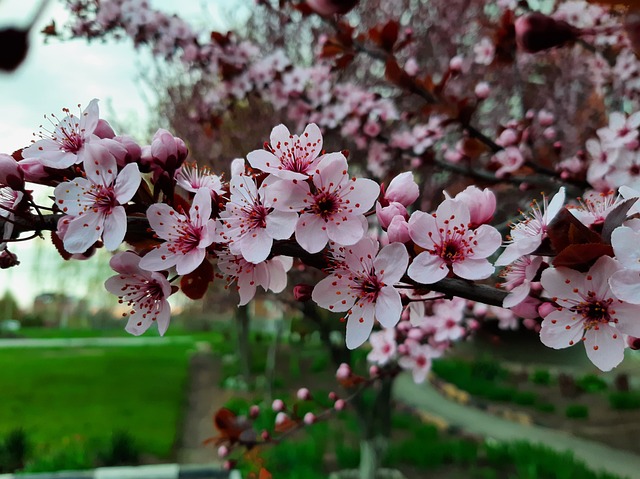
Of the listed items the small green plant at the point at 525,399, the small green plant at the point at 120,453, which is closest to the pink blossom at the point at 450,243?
the small green plant at the point at 120,453

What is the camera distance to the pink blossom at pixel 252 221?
57 centimetres

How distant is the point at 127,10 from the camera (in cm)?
258

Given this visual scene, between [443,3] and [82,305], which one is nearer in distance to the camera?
[443,3]

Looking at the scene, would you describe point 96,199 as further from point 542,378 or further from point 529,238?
point 542,378

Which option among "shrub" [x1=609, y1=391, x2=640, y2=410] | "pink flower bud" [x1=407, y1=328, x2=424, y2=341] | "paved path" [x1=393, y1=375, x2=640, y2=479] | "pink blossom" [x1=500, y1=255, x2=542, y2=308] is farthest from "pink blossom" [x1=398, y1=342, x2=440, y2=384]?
"shrub" [x1=609, y1=391, x2=640, y2=410]

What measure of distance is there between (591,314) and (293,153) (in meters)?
0.38

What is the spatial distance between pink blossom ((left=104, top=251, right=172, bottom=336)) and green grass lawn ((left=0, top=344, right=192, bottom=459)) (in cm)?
438

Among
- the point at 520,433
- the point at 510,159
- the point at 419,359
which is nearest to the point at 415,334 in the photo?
the point at 419,359

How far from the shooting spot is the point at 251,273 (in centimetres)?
67

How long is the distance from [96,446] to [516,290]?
15.4ft

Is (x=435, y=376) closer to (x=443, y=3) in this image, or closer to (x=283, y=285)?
(x=443, y=3)

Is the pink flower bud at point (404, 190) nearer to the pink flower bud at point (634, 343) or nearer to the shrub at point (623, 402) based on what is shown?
the pink flower bud at point (634, 343)

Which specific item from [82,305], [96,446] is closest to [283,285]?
[96,446]

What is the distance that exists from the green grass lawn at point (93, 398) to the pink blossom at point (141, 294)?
438 cm
